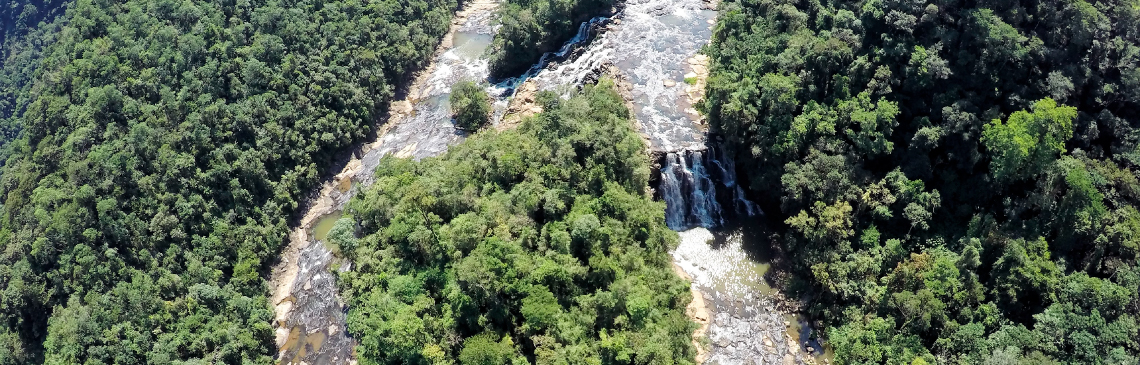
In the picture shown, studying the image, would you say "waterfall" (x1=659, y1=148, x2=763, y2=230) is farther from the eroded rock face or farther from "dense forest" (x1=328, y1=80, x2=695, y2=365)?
the eroded rock face

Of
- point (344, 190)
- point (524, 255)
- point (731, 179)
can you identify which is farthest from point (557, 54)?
point (524, 255)

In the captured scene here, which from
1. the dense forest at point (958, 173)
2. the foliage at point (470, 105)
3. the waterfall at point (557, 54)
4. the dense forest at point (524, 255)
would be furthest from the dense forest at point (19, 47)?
the dense forest at point (958, 173)

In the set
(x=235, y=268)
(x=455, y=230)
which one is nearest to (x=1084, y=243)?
(x=455, y=230)

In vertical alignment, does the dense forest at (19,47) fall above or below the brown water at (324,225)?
above

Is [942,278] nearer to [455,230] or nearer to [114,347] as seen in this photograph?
[455,230]

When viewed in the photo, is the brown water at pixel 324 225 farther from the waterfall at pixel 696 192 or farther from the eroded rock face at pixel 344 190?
the waterfall at pixel 696 192

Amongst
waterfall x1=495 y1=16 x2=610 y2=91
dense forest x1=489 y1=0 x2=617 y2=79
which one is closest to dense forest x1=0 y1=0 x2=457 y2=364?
dense forest x1=489 y1=0 x2=617 y2=79
